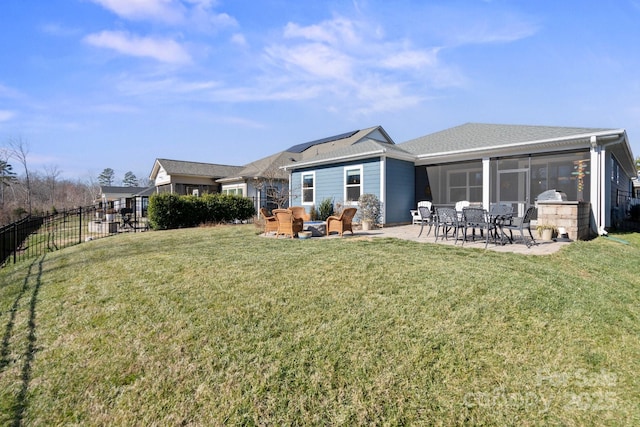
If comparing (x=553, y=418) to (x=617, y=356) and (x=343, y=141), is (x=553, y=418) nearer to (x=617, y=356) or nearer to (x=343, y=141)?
(x=617, y=356)

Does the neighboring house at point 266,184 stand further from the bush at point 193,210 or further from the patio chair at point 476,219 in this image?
the patio chair at point 476,219

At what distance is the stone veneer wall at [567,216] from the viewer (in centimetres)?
753

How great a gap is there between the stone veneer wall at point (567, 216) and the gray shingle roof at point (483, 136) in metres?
2.60

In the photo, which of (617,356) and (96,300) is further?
(96,300)

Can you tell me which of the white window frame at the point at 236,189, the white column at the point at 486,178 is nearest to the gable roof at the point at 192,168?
the white window frame at the point at 236,189

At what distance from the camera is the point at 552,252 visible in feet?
19.5

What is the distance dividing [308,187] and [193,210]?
5463mm

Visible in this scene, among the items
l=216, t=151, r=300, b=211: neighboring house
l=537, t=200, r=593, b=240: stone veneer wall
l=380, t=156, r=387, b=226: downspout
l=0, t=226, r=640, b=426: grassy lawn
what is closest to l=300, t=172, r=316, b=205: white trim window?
l=216, t=151, r=300, b=211: neighboring house

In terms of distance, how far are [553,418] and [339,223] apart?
6862 millimetres

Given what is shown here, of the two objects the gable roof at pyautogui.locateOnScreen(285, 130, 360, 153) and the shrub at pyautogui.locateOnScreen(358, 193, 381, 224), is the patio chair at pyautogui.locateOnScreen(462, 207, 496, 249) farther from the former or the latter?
the gable roof at pyautogui.locateOnScreen(285, 130, 360, 153)

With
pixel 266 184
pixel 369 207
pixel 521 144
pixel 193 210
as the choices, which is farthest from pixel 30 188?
pixel 521 144

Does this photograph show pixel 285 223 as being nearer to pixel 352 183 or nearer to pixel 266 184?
pixel 352 183

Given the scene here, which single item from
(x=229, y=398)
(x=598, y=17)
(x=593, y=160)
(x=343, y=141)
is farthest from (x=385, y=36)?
(x=343, y=141)

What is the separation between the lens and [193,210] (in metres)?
13.5
